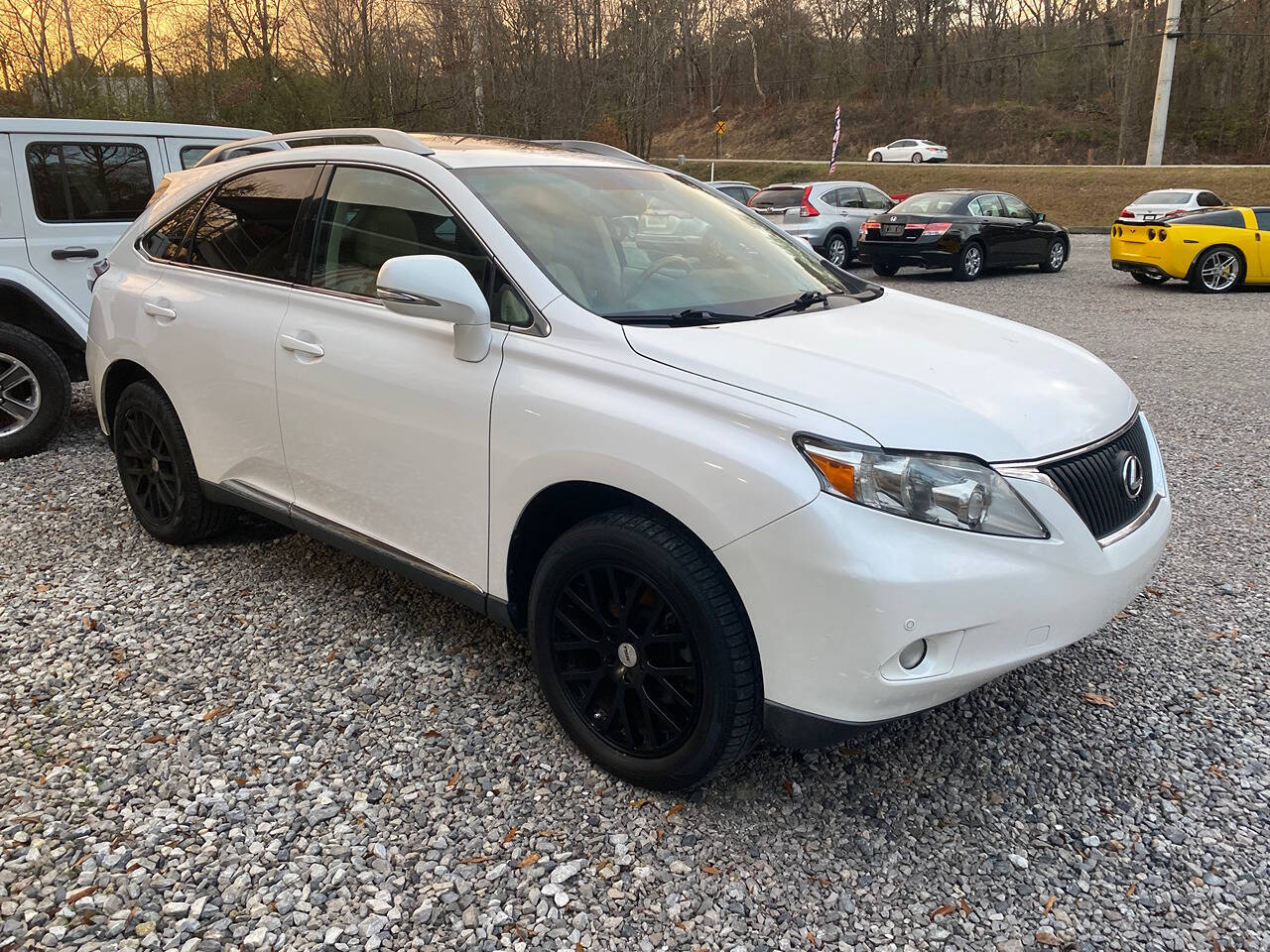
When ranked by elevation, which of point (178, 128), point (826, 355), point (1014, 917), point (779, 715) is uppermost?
point (178, 128)

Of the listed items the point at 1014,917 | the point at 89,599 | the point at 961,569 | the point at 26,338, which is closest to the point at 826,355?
the point at 961,569

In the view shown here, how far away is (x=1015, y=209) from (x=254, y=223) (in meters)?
16.3

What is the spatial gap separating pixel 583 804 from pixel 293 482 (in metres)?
1.73

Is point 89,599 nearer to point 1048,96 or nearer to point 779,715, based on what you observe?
point 779,715

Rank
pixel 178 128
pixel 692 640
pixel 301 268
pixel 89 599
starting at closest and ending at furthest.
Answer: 1. pixel 692 640
2. pixel 301 268
3. pixel 89 599
4. pixel 178 128

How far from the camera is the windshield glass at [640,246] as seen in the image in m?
2.95

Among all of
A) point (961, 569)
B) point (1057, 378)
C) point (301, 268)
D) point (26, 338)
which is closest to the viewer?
point (961, 569)

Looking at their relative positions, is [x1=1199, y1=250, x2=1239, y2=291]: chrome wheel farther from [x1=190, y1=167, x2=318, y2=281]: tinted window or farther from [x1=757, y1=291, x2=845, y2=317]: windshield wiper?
[x1=190, y1=167, x2=318, y2=281]: tinted window

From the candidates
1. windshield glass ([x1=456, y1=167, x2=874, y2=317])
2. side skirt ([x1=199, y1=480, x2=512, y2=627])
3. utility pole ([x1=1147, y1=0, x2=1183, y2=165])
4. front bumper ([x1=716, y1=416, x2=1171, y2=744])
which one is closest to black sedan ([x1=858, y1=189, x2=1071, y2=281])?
windshield glass ([x1=456, y1=167, x2=874, y2=317])

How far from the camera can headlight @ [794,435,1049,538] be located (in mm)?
2223

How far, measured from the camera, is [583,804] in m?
2.67

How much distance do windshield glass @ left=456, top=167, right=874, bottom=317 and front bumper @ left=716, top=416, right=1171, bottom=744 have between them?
1.00 metres

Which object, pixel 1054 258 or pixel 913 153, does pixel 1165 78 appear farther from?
pixel 1054 258

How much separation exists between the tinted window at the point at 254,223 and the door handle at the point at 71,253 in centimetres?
258
